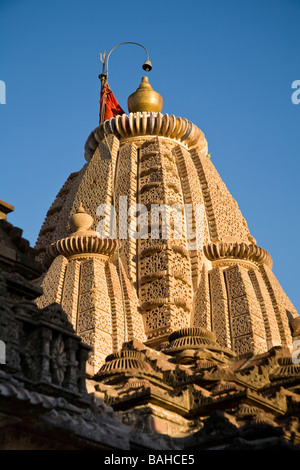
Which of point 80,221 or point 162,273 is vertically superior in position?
point 80,221

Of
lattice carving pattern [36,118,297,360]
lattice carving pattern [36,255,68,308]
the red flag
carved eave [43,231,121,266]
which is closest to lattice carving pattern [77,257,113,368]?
lattice carving pattern [36,118,297,360]

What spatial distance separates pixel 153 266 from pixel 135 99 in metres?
8.71

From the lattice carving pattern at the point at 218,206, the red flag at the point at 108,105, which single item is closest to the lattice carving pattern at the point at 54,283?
the lattice carving pattern at the point at 218,206

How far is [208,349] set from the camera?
16297 millimetres

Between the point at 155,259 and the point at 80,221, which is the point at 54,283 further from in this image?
the point at 155,259

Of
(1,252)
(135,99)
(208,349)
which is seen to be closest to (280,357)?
(208,349)

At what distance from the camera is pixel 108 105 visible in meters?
28.9

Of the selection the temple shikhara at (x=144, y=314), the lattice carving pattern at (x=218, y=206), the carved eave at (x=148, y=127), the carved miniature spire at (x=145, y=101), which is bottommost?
the temple shikhara at (x=144, y=314)

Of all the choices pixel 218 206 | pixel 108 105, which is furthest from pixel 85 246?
pixel 108 105

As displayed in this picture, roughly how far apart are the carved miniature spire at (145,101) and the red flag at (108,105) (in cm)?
121

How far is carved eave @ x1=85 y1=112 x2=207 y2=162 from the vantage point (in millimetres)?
26219

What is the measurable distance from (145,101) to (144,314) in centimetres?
986

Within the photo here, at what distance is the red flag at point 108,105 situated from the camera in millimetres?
28734

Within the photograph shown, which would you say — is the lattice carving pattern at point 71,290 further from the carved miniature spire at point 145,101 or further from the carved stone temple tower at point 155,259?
the carved miniature spire at point 145,101
